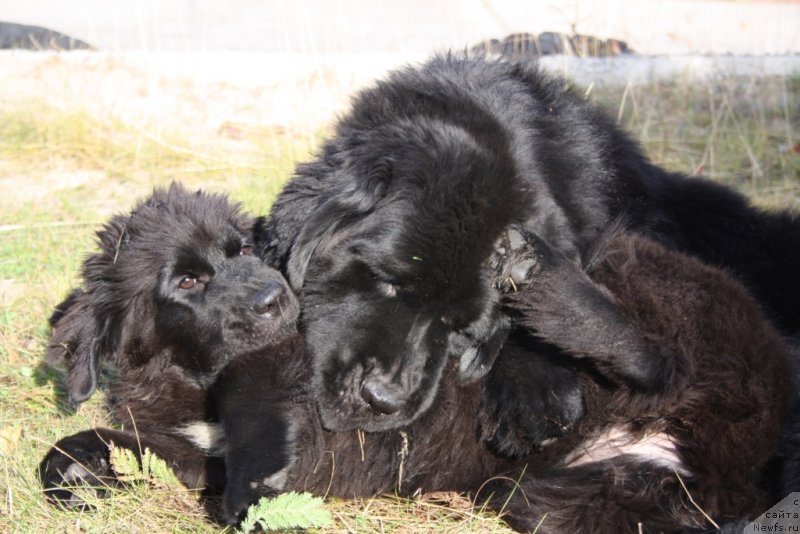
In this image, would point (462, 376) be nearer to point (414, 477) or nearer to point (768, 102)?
point (414, 477)

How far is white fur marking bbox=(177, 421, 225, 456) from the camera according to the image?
2877 millimetres

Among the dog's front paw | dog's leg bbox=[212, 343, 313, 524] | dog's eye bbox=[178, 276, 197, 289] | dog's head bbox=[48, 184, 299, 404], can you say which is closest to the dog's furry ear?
dog's head bbox=[48, 184, 299, 404]

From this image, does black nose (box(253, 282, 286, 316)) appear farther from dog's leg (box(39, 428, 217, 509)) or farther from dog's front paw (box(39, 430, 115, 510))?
dog's front paw (box(39, 430, 115, 510))

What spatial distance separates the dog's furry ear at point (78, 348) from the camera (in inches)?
117

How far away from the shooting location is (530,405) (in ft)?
8.63

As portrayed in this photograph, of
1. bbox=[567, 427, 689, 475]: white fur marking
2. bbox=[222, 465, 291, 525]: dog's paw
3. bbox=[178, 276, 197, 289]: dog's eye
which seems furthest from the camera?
bbox=[178, 276, 197, 289]: dog's eye

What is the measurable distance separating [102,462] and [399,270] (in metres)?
1.22

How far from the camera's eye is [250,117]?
6938mm

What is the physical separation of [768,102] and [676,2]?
218 inches

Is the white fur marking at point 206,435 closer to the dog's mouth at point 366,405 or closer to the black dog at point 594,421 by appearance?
the black dog at point 594,421

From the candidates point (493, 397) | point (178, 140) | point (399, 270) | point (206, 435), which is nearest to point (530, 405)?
point (493, 397)

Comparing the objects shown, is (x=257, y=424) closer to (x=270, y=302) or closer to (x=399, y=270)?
(x=270, y=302)

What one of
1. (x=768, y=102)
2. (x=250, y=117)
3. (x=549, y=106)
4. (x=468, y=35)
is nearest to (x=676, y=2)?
(x=468, y=35)

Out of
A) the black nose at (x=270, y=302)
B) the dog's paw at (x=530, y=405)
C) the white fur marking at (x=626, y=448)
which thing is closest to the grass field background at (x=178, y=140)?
the black nose at (x=270, y=302)
